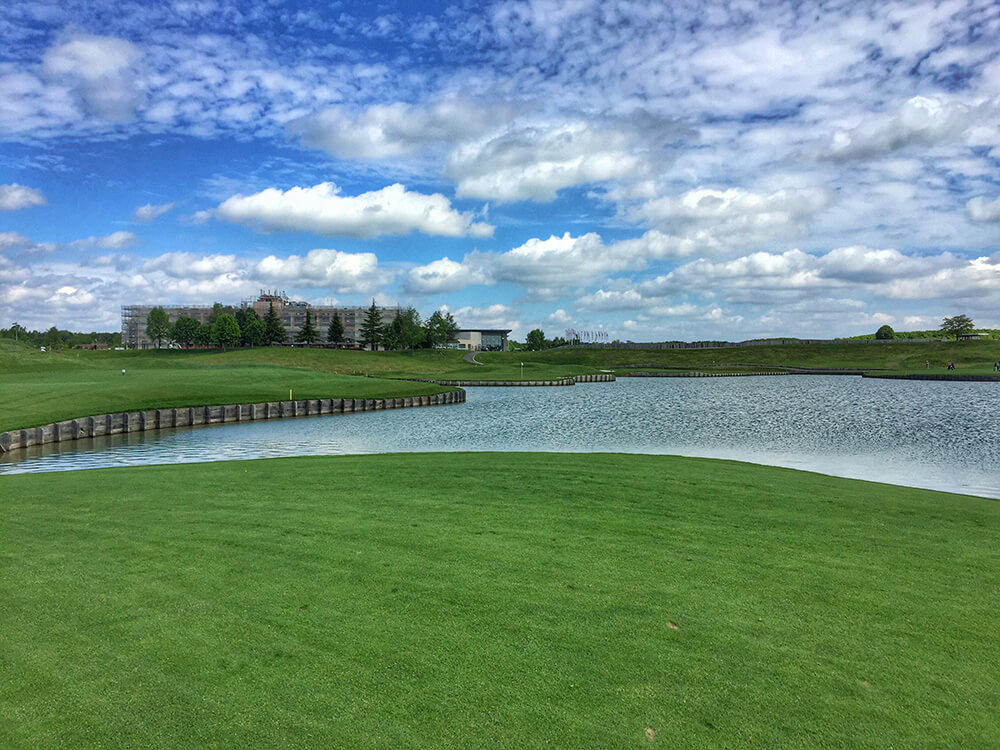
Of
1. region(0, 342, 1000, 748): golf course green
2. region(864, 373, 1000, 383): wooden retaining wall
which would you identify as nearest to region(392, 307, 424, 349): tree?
region(864, 373, 1000, 383): wooden retaining wall

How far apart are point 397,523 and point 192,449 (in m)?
25.0

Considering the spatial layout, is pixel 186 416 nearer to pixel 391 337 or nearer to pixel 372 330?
pixel 391 337

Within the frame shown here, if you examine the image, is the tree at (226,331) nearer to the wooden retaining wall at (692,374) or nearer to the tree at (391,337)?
the tree at (391,337)

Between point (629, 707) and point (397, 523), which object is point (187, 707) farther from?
point (397, 523)

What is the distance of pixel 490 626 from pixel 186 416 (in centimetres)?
4277

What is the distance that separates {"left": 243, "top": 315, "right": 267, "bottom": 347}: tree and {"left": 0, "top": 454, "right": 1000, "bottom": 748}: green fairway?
6246 inches

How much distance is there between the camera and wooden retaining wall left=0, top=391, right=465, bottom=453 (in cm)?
3259

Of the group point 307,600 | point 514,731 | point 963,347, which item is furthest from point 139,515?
point 963,347

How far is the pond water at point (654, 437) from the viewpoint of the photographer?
26906 millimetres

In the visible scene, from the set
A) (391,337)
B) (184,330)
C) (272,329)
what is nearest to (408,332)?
(391,337)

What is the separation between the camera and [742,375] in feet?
458

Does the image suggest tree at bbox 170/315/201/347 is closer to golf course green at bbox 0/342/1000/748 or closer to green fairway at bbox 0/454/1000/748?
golf course green at bbox 0/342/1000/748

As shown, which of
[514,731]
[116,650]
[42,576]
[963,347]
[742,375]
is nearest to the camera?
[514,731]

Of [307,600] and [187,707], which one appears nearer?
[187,707]
